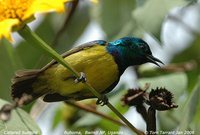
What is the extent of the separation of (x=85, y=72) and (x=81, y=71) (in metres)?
0.02

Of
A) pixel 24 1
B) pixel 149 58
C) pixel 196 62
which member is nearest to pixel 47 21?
pixel 196 62

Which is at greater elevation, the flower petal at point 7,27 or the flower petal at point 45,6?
the flower petal at point 45,6

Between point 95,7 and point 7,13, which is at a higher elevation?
point 7,13

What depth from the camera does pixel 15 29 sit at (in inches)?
63.1

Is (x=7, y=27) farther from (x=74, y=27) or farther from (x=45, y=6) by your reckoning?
(x=74, y=27)

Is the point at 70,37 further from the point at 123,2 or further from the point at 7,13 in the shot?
the point at 7,13

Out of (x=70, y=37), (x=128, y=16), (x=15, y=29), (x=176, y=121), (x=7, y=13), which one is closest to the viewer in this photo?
(x=15, y=29)

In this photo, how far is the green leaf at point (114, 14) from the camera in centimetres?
300

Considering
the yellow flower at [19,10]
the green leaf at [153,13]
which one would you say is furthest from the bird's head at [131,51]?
the yellow flower at [19,10]

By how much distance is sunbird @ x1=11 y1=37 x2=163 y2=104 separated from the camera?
86.1 inches

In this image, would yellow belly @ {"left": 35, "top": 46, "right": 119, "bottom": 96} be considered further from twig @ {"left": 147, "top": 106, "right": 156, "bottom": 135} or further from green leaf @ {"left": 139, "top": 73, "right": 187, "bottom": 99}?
twig @ {"left": 147, "top": 106, "right": 156, "bottom": 135}

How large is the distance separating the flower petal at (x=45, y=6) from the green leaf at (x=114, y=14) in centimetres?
132

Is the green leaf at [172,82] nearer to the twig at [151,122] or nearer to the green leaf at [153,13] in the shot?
the green leaf at [153,13]

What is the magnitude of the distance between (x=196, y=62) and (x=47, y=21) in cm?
96
